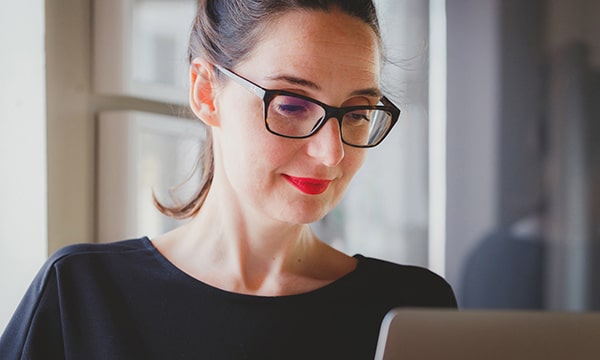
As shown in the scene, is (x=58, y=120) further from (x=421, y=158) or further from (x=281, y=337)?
(x=421, y=158)

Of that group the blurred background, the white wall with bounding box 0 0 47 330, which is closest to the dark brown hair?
the white wall with bounding box 0 0 47 330

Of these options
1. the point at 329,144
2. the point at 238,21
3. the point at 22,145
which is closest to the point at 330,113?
the point at 329,144

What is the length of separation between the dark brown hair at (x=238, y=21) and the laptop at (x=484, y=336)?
499 millimetres

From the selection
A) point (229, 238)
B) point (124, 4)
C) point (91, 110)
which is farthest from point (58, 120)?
point (229, 238)

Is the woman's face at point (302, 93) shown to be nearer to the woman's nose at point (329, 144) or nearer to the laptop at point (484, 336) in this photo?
the woman's nose at point (329, 144)

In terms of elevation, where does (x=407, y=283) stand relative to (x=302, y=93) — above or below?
below

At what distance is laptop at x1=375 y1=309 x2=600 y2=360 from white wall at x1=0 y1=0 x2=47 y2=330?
2.53 ft

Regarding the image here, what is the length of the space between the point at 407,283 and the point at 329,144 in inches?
12.4

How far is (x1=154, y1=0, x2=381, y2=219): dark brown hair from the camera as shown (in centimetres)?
98

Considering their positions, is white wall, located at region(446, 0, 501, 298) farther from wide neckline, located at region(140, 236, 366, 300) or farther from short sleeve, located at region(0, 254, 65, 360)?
short sleeve, located at region(0, 254, 65, 360)

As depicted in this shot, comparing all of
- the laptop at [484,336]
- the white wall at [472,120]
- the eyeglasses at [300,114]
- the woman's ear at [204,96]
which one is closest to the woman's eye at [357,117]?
the eyeglasses at [300,114]

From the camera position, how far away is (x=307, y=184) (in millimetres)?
957

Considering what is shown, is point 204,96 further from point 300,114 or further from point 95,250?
point 95,250

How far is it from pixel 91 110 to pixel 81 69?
8 cm
